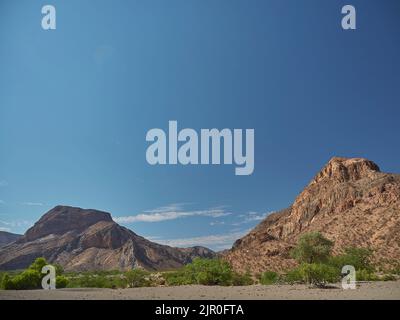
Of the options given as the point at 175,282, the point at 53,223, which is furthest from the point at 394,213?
the point at 53,223

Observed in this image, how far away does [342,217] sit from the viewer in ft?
186

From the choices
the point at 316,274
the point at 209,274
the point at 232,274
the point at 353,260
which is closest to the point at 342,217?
the point at 353,260

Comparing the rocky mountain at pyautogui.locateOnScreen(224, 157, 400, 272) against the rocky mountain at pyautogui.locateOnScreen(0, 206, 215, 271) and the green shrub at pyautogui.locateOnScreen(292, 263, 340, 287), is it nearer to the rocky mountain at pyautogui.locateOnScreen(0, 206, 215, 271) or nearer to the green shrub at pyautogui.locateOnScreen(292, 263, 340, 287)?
the green shrub at pyautogui.locateOnScreen(292, 263, 340, 287)

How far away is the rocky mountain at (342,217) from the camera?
47.0 m

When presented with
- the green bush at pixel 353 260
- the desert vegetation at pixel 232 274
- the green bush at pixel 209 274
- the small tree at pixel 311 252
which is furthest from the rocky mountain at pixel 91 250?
the green bush at pixel 209 274

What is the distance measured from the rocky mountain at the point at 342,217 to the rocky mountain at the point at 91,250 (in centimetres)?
4450

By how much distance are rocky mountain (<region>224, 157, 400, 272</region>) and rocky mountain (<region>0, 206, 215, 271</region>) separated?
146 ft

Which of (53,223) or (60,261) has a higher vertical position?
(53,223)

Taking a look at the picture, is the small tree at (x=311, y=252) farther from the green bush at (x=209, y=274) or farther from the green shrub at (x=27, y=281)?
the green shrub at (x=27, y=281)

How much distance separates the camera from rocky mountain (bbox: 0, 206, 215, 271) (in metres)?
107

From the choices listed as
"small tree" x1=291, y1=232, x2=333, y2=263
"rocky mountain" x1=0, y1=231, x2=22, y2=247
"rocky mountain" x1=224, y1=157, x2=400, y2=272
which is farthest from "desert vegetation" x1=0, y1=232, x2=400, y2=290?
"rocky mountain" x1=0, y1=231, x2=22, y2=247
